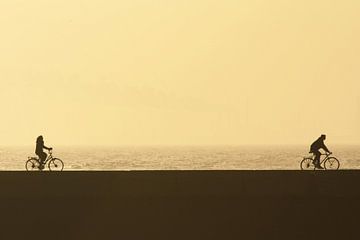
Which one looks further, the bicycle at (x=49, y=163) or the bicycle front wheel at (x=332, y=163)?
the bicycle front wheel at (x=332, y=163)
